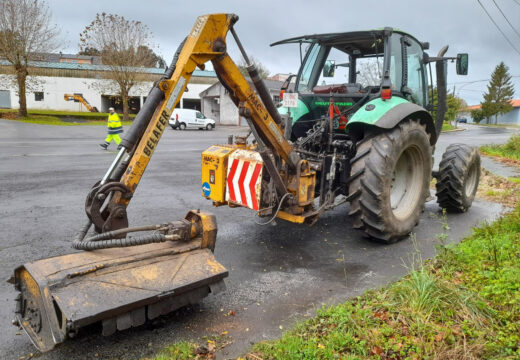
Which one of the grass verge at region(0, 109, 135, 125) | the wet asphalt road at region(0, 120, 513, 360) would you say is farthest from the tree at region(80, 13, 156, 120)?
the wet asphalt road at region(0, 120, 513, 360)

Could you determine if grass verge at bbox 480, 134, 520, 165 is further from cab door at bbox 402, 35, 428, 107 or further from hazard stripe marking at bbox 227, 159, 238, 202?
hazard stripe marking at bbox 227, 159, 238, 202

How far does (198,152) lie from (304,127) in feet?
28.4

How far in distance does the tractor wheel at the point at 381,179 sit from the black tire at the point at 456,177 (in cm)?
126

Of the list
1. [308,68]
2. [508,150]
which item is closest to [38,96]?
[508,150]

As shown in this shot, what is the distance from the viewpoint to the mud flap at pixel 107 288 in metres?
2.48

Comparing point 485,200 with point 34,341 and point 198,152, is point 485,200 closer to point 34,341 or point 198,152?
point 34,341

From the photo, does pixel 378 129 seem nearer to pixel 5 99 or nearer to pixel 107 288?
pixel 107 288

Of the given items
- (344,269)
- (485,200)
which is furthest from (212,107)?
(344,269)

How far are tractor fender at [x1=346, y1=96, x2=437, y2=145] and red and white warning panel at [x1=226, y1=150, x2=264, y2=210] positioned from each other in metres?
1.23

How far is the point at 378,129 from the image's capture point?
4.63 m

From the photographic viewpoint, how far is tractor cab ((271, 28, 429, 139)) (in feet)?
16.8

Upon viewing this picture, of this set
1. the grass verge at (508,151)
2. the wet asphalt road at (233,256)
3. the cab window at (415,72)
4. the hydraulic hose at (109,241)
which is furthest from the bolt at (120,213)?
the grass verge at (508,151)

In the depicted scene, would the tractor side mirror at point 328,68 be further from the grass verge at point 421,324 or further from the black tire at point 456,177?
the grass verge at point 421,324

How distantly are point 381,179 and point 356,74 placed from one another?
2695 mm
